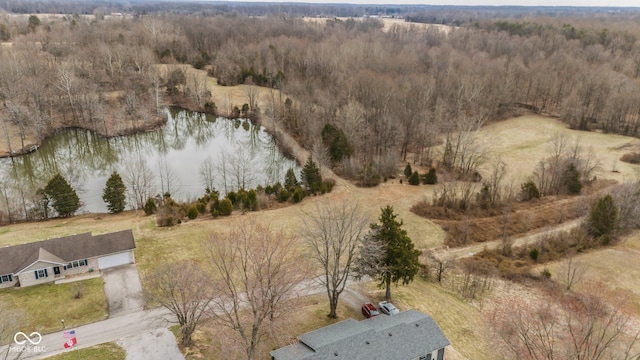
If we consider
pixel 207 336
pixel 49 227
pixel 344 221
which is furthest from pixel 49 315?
pixel 344 221

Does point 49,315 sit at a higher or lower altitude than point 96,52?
lower

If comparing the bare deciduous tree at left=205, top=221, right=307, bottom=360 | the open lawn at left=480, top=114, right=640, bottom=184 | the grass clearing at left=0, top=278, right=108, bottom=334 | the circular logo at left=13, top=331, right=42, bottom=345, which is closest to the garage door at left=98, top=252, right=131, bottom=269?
the grass clearing at left=0, top=278, right=108, bottom=334

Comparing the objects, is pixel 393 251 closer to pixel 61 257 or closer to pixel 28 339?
pixel 28 339

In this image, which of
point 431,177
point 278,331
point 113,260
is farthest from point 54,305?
point 431,177

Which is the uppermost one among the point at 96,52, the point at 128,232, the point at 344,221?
the point at 96,52

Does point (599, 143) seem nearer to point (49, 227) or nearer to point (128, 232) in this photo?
point (128, 232)
